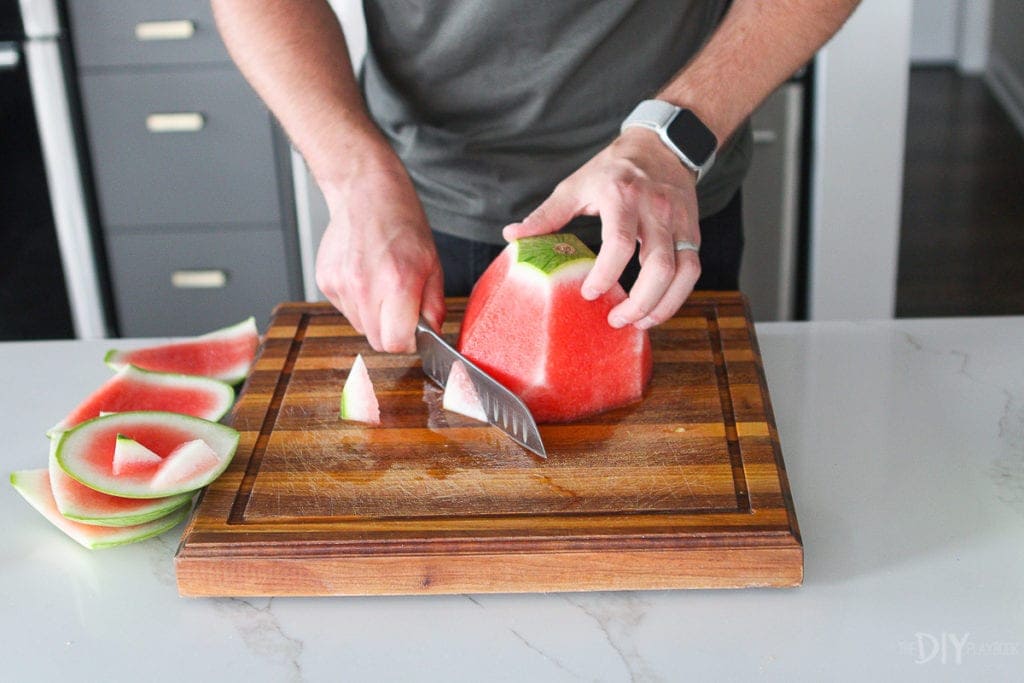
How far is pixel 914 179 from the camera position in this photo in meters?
5.01

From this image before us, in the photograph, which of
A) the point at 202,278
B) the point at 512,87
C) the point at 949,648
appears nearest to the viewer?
the point at 949,648

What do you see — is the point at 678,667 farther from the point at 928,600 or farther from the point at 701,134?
the point at 701,134

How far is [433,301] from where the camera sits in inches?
54.6

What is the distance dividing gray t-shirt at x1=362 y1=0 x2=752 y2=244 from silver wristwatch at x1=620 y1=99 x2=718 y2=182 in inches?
9.3

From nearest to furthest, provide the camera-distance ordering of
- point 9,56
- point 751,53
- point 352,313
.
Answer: point 352,313 < point 751,53 < point 9,56

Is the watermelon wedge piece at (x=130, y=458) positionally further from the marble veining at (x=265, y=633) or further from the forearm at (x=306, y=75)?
the forearm at (x=306, y=75)

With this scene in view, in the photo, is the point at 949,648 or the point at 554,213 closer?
the point at 949,648

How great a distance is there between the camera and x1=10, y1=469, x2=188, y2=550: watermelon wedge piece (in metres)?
1.17

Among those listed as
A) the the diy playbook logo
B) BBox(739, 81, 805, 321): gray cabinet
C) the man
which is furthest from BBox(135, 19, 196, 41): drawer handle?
the the diy playbook logo

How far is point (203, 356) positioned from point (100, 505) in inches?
15.4

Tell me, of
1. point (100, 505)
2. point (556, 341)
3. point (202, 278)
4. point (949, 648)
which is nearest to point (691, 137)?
point (556, 341)

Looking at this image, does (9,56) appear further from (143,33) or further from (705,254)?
(705,254)

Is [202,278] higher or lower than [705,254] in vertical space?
lower

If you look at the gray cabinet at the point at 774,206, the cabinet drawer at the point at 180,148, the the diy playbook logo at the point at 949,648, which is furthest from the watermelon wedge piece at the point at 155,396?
the gray cabinet at the point at 774,206
